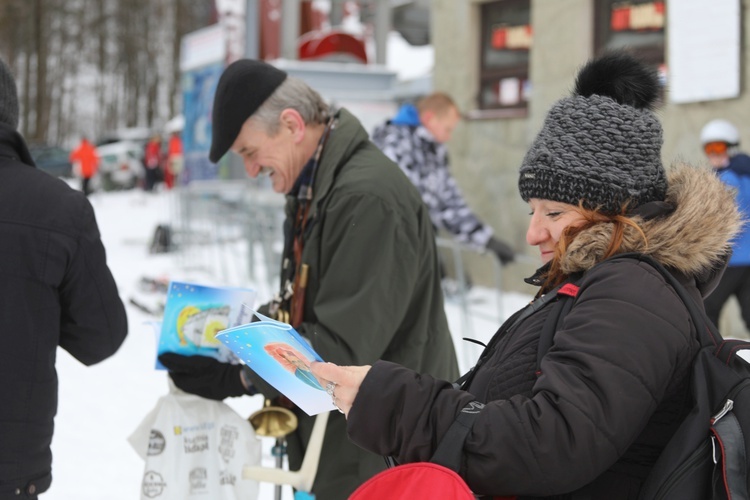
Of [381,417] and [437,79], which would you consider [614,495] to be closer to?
[381,417]

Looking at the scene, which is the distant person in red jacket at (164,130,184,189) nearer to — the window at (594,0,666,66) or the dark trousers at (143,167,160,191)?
the dark trousers at (143,167,160,191)

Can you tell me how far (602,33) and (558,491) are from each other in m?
7.90

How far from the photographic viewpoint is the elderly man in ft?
7.80

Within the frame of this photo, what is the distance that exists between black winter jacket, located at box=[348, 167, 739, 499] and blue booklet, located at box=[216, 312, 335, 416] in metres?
0.21

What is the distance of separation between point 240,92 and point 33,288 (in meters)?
0.81

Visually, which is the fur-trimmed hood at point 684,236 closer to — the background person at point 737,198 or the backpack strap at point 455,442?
the backpack strap at point 455,442

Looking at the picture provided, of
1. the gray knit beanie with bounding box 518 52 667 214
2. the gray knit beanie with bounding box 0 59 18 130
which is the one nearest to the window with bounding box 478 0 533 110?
the gray knit beanie with bounding box 0 59 18 130

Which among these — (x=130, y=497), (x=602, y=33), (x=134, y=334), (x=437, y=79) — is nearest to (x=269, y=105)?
(x=130, y=497)

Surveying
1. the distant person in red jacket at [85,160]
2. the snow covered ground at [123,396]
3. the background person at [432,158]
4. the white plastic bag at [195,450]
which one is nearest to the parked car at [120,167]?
the distant person in red jacket at [85,160]

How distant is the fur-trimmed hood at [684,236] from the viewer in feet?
4.88

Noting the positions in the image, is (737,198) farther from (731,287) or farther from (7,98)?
(7,98)

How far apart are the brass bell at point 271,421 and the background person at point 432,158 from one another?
12.3 feet

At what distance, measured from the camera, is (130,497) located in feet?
14.5

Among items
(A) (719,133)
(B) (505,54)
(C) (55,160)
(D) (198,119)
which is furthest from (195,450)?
(C) (55,160)
